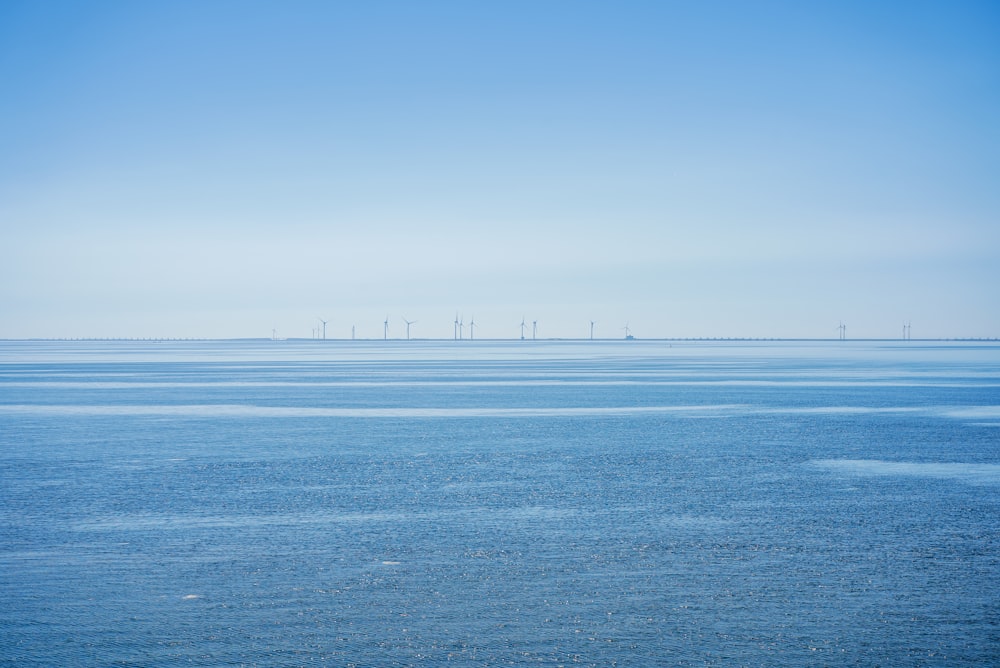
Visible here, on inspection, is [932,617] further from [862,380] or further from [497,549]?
[862,380]

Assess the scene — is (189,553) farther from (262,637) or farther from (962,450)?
(962,450)

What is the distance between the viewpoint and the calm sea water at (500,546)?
962cm

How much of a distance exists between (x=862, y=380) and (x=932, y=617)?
5831 centimetres

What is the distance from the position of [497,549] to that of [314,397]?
36.4 metres

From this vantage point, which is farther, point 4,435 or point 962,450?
point 4,435

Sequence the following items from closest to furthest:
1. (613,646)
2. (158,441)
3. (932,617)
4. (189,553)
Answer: (613,646), (932,617), (189,553), (158,441)

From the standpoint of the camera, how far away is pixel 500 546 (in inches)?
541

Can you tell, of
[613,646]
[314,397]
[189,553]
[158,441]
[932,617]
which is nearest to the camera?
[613,646]

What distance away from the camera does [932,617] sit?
34.0 ft

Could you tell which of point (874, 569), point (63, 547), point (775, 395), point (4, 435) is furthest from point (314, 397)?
point (874, 569)

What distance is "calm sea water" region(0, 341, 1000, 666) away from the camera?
9617 millimetres

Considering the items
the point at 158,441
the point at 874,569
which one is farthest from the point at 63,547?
the point at 158,441

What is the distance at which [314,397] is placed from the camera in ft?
160

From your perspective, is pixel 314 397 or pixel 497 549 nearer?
pixel 497 549
